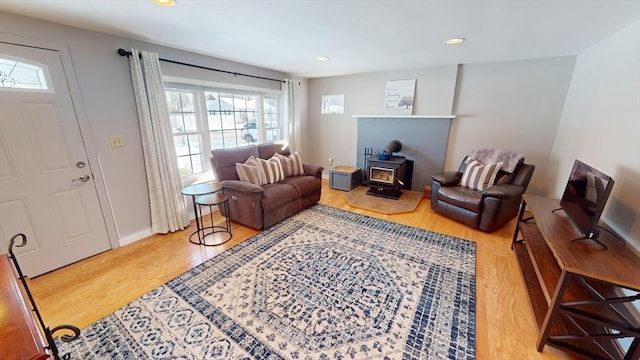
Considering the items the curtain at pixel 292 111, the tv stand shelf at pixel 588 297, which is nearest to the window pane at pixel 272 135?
the curtain at pixel 292 111

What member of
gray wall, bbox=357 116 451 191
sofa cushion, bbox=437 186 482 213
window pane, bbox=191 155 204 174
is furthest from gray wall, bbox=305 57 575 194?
window pane, bbox=191 155 204 174

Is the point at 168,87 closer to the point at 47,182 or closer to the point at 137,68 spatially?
the point at 137,68

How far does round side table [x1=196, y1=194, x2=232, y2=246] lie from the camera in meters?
2.70

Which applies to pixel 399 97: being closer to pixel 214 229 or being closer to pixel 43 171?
pixel 214 229

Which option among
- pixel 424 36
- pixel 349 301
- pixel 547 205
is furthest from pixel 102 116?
pixel 547 205

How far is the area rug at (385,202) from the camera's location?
3.60 metres

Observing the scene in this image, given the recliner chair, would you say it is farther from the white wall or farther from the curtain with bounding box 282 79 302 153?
the curtain with bounding box 282 79 302 153

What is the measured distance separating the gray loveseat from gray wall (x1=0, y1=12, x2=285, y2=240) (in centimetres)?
88

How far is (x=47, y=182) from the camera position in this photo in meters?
2.12

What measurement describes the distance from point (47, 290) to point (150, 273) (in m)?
0.75

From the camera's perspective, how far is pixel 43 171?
210 centimetres

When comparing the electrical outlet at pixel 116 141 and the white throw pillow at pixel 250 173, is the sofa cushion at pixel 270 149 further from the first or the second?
the electrical outlet at pixel 116 141

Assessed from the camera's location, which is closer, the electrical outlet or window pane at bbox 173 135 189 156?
the electrical outlet

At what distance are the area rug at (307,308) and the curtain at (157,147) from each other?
1.02 metres
